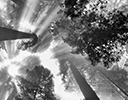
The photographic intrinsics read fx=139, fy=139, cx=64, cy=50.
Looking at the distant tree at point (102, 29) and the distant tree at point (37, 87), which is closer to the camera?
the distant tree at point (102, 29)

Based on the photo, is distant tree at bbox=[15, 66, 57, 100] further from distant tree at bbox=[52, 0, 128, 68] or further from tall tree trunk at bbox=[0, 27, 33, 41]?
distant tree at bbox=[52, 0, 128, 68]

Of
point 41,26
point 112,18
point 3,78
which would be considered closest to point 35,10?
point 41,26

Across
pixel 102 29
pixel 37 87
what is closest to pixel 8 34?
pixel 37 87

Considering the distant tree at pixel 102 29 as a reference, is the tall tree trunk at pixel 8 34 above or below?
above

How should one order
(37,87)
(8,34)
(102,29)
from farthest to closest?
(37,87)
(8,34)
(102,29)

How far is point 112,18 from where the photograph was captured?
30.3 ft

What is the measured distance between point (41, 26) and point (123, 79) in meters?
15.0

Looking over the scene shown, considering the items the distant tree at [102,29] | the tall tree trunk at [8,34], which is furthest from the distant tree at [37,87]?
the distant tree at [102,29]

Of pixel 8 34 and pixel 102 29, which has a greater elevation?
pixel 8 34

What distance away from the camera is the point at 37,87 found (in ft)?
43.9

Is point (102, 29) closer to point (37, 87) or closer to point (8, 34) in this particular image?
point (8, 34)

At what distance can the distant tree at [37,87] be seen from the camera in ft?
42.1

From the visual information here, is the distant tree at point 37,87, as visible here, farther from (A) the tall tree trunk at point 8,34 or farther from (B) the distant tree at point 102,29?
(B) the distant tree at point 102,29

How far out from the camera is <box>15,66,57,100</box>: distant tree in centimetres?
1282
